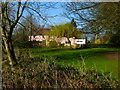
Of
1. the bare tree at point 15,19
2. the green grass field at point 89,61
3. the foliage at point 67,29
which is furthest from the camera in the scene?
the foliage at point 67,29

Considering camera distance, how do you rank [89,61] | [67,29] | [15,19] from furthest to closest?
[67,29]
[89,61]
[15,19]

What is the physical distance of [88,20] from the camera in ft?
10.2

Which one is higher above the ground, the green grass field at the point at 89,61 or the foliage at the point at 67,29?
the foliage at the point at 67,29

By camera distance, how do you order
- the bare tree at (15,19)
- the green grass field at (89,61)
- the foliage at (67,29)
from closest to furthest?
the green grass field at (89,61)
the bare tree at (15,19)
the foliage at (67,29)

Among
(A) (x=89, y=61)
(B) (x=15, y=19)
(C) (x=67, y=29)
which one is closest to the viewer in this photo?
(B) (x=15, y=19)

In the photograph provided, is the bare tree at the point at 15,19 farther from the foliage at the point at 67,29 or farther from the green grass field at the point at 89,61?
the green grass field at the point at 89,61

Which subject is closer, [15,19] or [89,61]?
[15,19]

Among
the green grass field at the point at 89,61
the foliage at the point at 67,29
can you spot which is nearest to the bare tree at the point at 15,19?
the foliage at the point at 67,29

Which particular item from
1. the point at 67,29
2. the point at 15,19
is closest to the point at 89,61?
the point at 15,19

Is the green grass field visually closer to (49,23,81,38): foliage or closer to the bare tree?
(49,23,81,38): foliage

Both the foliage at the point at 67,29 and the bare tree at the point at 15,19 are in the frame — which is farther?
the foliage at the point at 67,29

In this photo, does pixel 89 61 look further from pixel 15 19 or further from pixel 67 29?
pixel 67 29

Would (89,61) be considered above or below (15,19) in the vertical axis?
below

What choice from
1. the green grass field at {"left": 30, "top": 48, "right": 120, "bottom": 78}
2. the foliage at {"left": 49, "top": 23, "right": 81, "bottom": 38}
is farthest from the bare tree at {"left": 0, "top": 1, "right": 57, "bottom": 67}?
the green grass field at {"left": 30, "top": 48, "right": 120, "bottom": 78}
